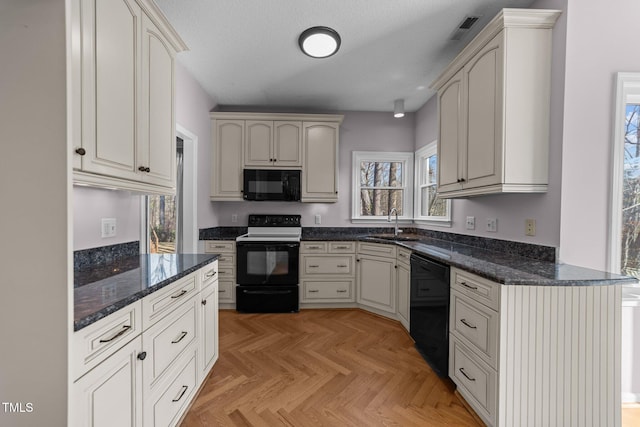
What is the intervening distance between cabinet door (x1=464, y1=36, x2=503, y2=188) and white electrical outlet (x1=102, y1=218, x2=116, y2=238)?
98.0 inches

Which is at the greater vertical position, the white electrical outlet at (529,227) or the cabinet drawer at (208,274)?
the white electrical outlet at (529,227)

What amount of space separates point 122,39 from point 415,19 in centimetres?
190

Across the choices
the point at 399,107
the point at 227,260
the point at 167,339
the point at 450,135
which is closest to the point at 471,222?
the point at 450,135

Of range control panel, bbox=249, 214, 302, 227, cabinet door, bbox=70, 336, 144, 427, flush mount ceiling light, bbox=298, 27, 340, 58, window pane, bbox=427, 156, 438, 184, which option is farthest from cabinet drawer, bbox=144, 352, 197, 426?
window pane, bbox=427, 156, 438, 184

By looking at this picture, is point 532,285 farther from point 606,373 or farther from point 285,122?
point 285,122

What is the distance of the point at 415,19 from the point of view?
6.55 ft

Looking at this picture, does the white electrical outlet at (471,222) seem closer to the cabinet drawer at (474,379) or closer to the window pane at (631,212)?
the window pane at (631,212)

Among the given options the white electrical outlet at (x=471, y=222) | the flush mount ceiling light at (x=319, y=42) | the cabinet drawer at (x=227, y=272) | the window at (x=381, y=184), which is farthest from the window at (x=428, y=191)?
the cabinet drawer at (x=227, y=272)

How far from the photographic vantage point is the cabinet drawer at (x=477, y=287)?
4.63 ft

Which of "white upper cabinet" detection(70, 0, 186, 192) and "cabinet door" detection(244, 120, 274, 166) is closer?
"white upper cabinet" detection(70, 0, 186, 192)

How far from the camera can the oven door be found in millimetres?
3166

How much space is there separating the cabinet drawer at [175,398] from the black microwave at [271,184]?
2101 mm

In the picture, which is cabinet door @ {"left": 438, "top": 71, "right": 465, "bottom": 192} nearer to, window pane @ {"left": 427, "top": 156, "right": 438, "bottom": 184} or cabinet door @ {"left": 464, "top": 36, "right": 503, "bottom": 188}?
cabinet door @ {"left": 464, "top": 36, "right": 503, "bottom": 188}

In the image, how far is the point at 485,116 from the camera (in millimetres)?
1873
